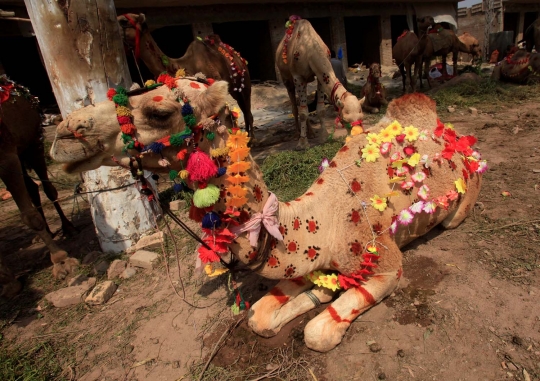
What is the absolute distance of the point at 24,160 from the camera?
500cm

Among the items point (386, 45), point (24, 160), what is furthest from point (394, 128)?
point (386, 45)

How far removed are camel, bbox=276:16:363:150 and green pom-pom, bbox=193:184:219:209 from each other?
11.7ft

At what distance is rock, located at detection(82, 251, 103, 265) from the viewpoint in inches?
168

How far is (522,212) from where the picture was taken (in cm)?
362

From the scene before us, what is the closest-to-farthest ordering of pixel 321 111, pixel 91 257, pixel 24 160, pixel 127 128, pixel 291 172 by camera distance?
1. pixel 127 128
2. pixel 91 257
3. pixel 24 160
4. pixel 291 172
5. pixel 321 111

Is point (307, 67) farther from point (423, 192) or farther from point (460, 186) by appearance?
point (423, 192)

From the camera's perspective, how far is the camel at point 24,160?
3844 millimetres

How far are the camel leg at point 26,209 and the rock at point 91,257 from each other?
10cm

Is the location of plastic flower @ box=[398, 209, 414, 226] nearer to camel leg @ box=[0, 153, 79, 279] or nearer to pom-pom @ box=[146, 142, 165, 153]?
pom-pom @ box=[146, 142, 165, 153]

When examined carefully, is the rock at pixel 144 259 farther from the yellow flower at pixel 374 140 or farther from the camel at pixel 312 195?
the yellow flower at pixel 374 140

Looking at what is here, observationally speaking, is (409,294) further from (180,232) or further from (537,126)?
(537,126)

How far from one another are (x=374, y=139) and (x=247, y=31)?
636 inches

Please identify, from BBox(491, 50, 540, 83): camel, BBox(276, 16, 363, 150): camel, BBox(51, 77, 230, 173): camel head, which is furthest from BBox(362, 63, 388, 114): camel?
BBox(51, 77, 230, 173): camel head

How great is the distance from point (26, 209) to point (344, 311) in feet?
12.2
